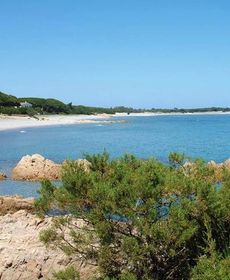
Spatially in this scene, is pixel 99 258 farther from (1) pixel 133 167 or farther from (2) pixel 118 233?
(1) pixel 133 167

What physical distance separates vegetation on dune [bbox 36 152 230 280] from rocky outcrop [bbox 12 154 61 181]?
20.8 metres

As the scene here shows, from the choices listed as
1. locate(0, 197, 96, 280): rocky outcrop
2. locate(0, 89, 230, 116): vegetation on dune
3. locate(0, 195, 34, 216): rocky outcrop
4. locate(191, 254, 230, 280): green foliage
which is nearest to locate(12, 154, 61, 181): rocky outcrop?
locate(0, 195, 34, 216): rocky outcrop

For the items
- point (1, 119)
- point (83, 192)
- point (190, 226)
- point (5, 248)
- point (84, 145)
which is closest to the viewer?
point (190, 226)

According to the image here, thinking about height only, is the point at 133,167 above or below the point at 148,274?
above

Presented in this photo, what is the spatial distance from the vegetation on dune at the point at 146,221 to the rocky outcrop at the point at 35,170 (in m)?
20.8

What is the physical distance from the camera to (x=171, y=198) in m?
8.55

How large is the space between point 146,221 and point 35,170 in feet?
75.5

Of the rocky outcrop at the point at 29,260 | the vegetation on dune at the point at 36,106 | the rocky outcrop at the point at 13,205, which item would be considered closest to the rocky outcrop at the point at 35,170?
→ the rocky outcrop at the point at 13,205

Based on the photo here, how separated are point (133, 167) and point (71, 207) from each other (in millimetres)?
1530

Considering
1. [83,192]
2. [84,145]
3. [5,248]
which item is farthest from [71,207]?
[84,145]

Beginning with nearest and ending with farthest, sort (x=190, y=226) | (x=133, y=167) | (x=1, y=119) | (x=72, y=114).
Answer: (x=190, y=226), (x=133, y=167), (x=1, y=119), (x=72, y=114)

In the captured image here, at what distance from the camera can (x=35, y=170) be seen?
30688 mm

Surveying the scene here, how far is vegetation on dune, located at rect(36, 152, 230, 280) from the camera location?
817 cm

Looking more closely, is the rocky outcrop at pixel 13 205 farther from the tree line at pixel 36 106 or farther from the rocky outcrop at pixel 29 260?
the tree line at pixel 36 106
